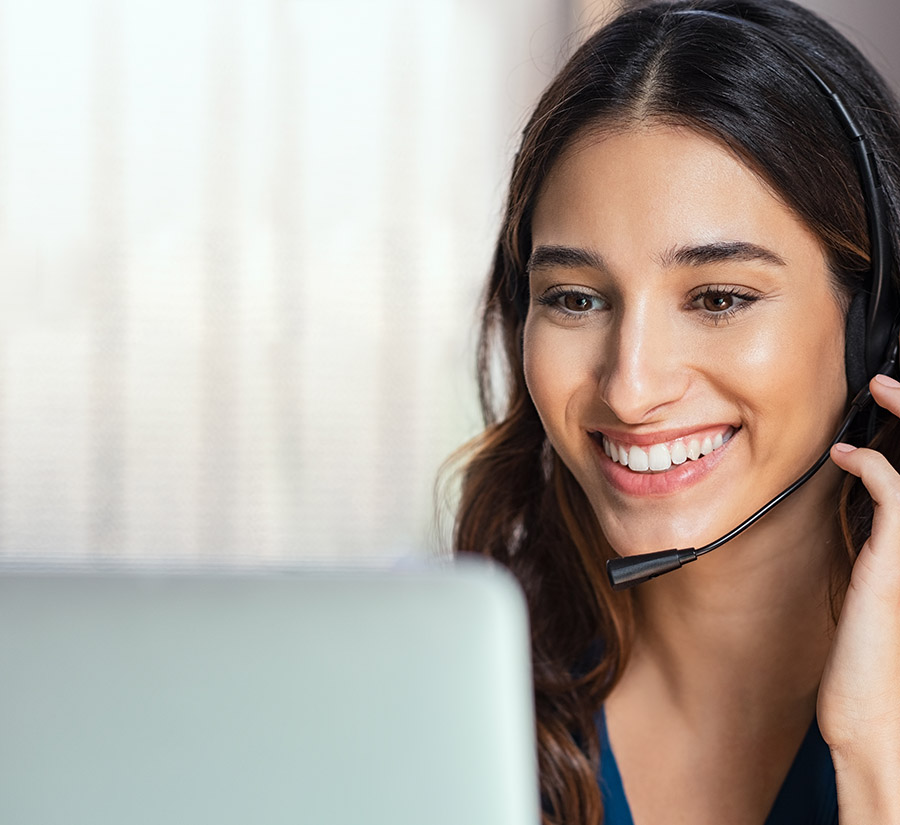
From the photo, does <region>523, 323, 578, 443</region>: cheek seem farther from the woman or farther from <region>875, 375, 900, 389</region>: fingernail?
<region>875, 375, 900, 389</region>: fingernail

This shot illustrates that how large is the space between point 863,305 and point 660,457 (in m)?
0.23

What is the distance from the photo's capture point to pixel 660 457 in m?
1.01

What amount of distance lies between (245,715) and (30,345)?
1.95 meters

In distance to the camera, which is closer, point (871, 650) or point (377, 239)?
point (871, 650)

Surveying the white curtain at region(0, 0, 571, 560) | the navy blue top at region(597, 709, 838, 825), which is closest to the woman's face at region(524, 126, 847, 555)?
the navy blue top at region(597, 709, 838, 825)

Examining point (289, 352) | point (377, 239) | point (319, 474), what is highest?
point (377, 239)

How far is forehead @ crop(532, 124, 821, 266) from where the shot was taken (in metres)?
0.95

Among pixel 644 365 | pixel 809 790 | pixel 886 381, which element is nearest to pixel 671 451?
pixel 644 365

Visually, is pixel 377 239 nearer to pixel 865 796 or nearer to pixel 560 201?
pixel 560 201

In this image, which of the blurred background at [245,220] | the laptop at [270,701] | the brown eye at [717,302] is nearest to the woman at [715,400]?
the brown eye at [717,302]

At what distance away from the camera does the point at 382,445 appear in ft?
7.32

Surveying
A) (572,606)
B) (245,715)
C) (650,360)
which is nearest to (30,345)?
(572,606)

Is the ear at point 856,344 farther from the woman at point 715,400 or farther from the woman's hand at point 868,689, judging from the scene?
the woman's hand at point 868,689

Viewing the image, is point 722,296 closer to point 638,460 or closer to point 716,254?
point 716,254
